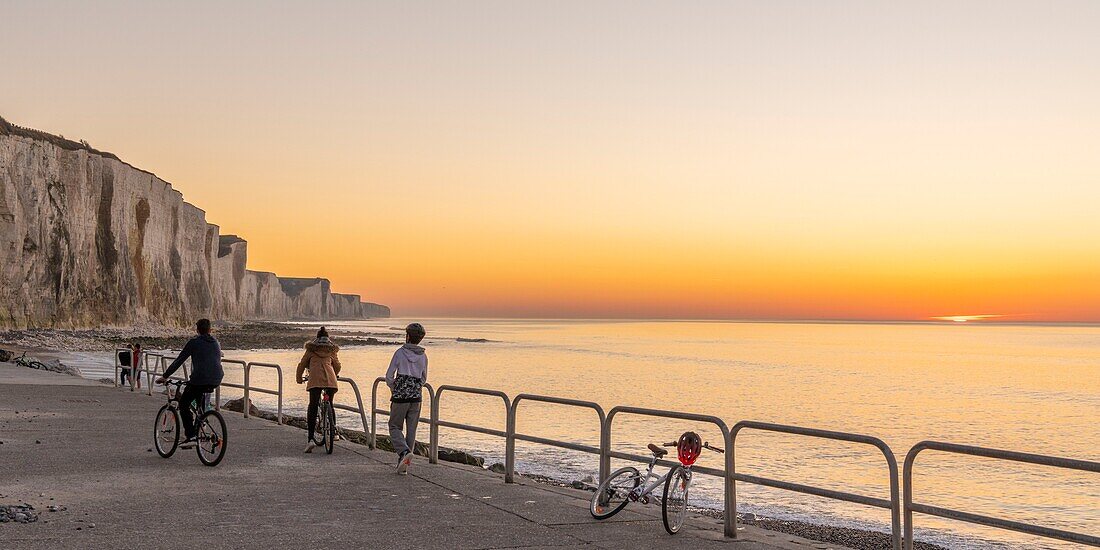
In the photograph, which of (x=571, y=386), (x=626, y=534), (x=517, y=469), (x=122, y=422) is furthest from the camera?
(x=571, y=386)

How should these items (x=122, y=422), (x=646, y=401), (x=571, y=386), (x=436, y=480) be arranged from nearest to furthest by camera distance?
(x=436, y=480)
(x=122, y=422)
(x=646, y=401)
(x=571, y=386)

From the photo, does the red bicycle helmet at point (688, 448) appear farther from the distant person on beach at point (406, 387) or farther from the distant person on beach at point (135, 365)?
the distant person on beach at point (135, 365)

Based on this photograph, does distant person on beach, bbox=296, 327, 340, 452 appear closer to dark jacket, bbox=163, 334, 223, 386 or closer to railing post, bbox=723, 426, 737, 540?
dark jacket, bbox=163, 334, 223, 386

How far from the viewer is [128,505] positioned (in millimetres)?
9133

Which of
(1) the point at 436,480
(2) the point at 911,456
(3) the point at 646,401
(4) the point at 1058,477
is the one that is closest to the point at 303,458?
(1) the point at 436,480

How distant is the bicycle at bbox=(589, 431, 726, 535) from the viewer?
27.1ft

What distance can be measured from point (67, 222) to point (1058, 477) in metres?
67.4

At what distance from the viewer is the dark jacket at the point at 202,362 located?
1216cm

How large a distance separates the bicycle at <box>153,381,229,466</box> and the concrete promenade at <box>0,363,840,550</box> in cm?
18

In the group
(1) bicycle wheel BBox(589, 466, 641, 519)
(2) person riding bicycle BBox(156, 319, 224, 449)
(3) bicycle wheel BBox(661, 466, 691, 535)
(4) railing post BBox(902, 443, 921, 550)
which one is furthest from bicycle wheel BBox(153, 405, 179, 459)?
(4) railing post BBox(902, 443, 921, 550)

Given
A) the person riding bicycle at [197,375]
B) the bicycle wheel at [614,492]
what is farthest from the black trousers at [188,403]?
the bicycle wheel at [614,492]

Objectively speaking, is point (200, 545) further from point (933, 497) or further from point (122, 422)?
point (933, 497)

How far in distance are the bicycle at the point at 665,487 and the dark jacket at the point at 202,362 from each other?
20.3 ft

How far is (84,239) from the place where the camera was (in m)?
70.8
